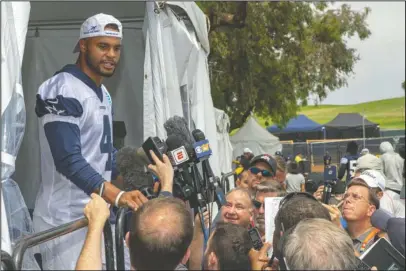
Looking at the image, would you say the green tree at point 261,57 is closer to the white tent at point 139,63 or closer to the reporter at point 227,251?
the white tent at point 139,63

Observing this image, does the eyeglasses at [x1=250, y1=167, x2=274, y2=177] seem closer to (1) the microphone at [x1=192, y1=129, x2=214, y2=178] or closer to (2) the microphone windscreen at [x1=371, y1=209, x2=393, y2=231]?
(1) the microphone at [x1=192, y1=129, x2=214, y2=178]

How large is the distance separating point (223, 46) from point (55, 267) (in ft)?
46.7

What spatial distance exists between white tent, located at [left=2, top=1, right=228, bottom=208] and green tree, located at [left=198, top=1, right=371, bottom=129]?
9527mm

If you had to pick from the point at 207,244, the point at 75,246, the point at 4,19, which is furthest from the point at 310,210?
the point at 4,19

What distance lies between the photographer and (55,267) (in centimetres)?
319

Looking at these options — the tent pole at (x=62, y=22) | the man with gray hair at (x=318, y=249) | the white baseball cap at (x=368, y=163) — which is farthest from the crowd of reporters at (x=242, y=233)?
the white baseball cap at (x=368, y=163)

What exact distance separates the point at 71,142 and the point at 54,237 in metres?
0.65

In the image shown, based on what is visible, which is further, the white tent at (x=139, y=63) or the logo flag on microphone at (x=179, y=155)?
the white tent at (x=139, y=63)

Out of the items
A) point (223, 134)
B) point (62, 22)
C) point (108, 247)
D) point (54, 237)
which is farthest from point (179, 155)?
point (223, 134)

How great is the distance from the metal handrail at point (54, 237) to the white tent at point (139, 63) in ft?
5.57

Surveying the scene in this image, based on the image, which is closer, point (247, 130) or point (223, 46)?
point (223, 46)

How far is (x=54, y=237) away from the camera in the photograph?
7.88 feet

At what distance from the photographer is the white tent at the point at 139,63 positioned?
14.2ft

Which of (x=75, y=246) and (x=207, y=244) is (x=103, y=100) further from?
(x=207, y=244)
